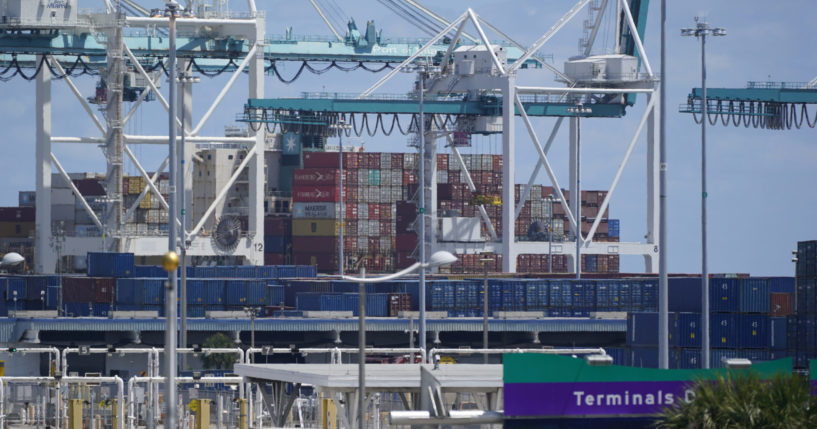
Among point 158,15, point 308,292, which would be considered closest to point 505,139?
point 308,292

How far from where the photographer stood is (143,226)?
429 ft

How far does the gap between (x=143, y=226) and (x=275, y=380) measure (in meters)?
106

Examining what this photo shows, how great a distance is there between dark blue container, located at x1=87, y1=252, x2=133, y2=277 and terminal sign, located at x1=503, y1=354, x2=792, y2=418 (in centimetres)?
7488

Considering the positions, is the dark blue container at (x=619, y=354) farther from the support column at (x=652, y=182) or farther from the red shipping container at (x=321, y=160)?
the red shipping container at (x=321, y=160)

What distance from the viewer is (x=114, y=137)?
106 m

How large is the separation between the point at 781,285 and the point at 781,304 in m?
7.31

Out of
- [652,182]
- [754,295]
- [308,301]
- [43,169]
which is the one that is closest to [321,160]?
[43,169]

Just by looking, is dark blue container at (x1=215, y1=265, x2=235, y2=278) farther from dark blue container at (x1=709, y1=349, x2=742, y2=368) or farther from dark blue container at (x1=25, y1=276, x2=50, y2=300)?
dark blue container at (x1=709, y1=349, x2=742, y2=368)

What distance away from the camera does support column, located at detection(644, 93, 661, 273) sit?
109m

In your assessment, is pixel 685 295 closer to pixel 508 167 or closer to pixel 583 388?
pixel 508 167

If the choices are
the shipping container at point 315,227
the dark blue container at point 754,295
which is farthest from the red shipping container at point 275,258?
the dark blue container at point 754,295

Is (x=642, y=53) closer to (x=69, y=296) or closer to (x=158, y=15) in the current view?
(x=158, y=15)

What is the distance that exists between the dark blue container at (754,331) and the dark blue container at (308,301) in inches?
1244

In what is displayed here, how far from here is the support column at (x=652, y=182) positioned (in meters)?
109
